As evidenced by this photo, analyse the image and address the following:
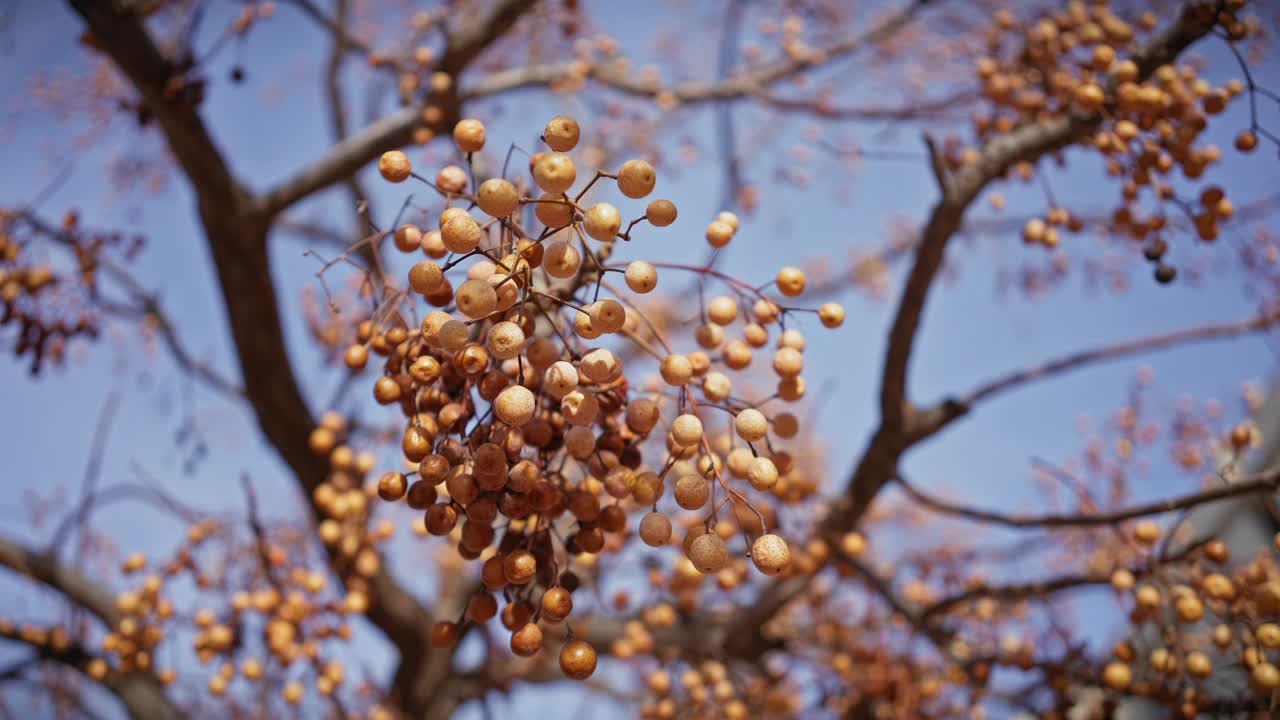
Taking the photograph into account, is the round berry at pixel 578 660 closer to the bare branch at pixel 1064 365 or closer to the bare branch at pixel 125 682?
the bare branch at pixel 1064 365

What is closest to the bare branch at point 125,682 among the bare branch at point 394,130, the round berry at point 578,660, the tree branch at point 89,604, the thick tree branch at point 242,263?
the tree branch at point 89,604

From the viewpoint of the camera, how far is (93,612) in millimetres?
2713

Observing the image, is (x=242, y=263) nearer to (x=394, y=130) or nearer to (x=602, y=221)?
(x=394, y=130)

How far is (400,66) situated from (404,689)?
2.65 metres

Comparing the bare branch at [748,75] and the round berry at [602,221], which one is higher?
the bare branch at [748,75]

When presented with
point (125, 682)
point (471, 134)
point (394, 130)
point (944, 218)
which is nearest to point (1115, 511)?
point (944, 218)

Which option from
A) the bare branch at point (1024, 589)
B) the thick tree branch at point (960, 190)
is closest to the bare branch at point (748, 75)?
the thick tree branch at point (960, 190)

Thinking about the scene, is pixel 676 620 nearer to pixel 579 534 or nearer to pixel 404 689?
pixel 404 689

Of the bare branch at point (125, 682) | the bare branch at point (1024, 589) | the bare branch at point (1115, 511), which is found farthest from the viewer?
the bare branch at point (125, 682)

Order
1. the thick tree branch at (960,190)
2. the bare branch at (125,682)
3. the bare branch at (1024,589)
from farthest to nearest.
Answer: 1. the bare branch at (125,682)
2. the bare branch at (1024,589)
3. the thick tree branch at (960,190)

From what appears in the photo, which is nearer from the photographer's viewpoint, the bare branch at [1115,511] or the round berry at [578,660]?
the round berry at [578,660]

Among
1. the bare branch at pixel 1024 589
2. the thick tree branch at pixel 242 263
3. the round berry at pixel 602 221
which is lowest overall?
the bare branch at pixel 1024 589

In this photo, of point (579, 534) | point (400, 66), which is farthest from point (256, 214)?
point (579, 534)

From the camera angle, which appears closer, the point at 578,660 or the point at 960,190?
the point at 578,660
